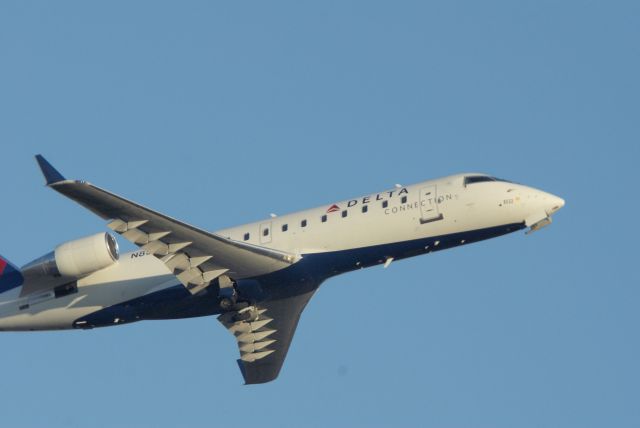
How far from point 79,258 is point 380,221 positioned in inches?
358

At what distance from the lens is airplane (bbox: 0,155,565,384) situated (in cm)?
3819

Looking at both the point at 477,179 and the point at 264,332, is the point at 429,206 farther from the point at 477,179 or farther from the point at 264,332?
the point at 264,332

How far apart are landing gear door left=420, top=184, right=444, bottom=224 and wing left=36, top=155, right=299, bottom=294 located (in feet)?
13.0

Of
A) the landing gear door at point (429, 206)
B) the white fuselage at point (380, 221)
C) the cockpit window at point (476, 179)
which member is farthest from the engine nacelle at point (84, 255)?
the cockpit window at point (476, 179)

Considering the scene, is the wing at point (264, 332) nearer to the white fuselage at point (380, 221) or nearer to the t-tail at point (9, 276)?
the white fuselage at point (380, 221)

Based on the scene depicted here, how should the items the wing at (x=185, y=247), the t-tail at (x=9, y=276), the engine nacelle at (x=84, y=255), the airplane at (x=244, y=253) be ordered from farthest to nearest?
the t-tail at (x=9, y=276), the engine nacelle at (x=84, y=255), the airplane at (x=244, y=253), the wing at (x=185, y=247)

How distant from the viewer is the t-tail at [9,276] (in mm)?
41656

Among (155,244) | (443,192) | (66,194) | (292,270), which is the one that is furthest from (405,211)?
(66,194)

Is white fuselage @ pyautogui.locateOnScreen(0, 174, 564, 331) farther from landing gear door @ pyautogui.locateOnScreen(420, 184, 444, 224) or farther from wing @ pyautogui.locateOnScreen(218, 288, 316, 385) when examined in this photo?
wing @ pyautogui.locateOnScreen(218, 288, 316, 385)

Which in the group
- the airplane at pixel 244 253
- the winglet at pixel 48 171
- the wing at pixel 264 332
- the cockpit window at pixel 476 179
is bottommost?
the wing at pixel 264 332

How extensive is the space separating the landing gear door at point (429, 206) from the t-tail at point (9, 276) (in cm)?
1288

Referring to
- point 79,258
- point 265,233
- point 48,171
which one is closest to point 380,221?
point 265,233

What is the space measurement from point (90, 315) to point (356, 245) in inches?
345

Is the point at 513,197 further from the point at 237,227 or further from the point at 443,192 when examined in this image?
the point at 237,227
